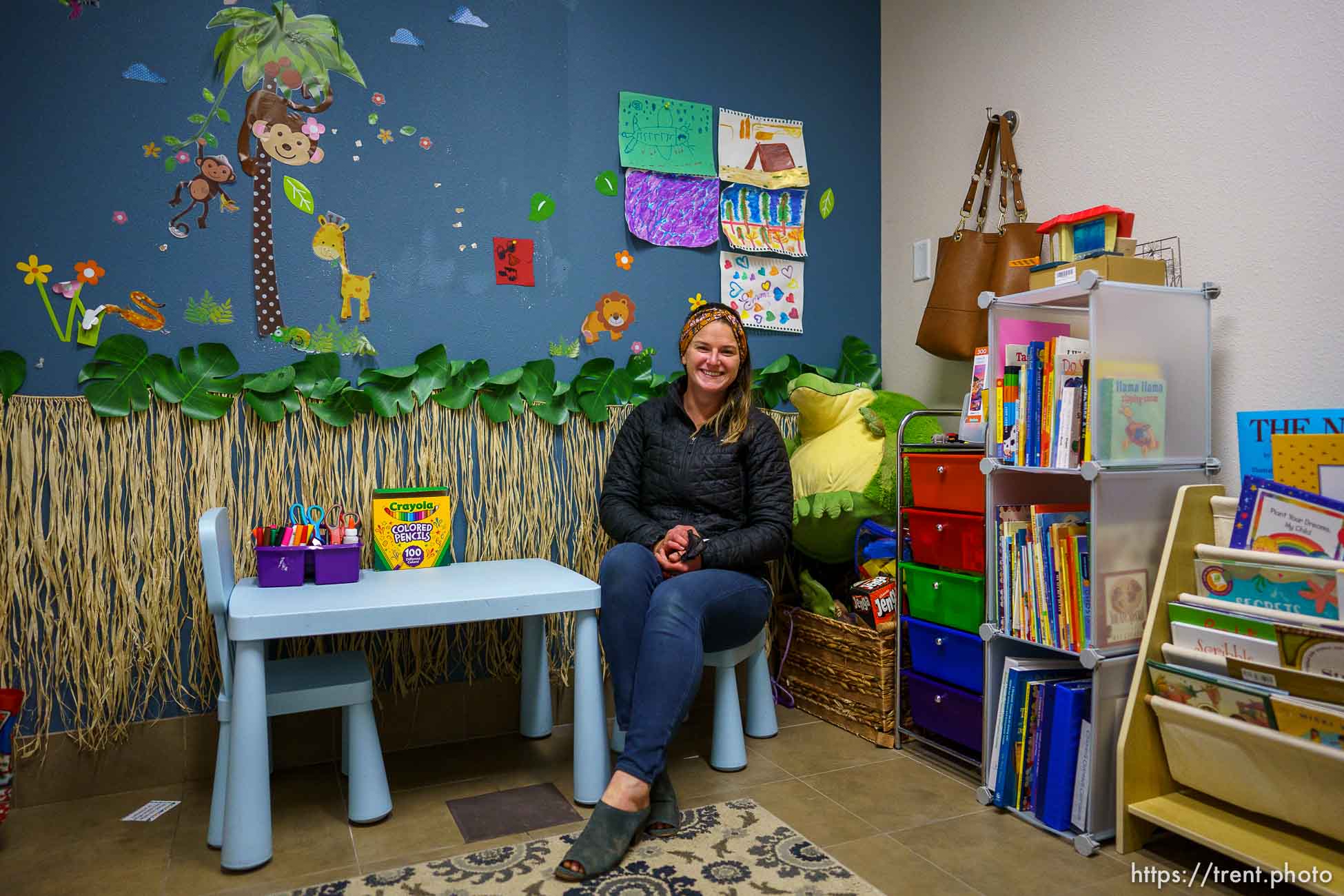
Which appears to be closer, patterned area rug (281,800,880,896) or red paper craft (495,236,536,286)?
patterned area rug (281,800,880,896)

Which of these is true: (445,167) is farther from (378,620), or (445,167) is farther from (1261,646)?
(1261,646)

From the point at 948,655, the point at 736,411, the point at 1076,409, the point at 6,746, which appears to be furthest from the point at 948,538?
the point at 6,746

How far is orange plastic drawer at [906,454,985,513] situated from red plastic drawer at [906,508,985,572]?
0.03 meters

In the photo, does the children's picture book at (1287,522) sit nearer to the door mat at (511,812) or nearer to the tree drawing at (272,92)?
the door mat at (511,812)

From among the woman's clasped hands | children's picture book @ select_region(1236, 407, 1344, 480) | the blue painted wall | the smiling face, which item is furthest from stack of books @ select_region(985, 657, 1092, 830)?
the blue painted wall

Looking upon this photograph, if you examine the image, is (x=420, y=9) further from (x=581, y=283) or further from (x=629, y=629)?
(x=629, y=629)

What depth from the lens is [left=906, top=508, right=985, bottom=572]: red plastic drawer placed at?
220 centimetres

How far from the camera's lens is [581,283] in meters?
2.70

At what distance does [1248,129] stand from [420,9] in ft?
6.78

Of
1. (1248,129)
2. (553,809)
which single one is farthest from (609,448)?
(1248,129)

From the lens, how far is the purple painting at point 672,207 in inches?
109

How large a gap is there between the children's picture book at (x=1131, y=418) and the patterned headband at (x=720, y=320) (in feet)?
2.97

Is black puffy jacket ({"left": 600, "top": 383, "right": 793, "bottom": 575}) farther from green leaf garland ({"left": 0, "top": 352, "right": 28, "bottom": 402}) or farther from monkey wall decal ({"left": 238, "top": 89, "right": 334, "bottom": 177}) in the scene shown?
green leaf garland ({"left": 0, "top": 352, "right": 28, "bottom": 402})

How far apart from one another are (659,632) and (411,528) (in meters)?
0.78
